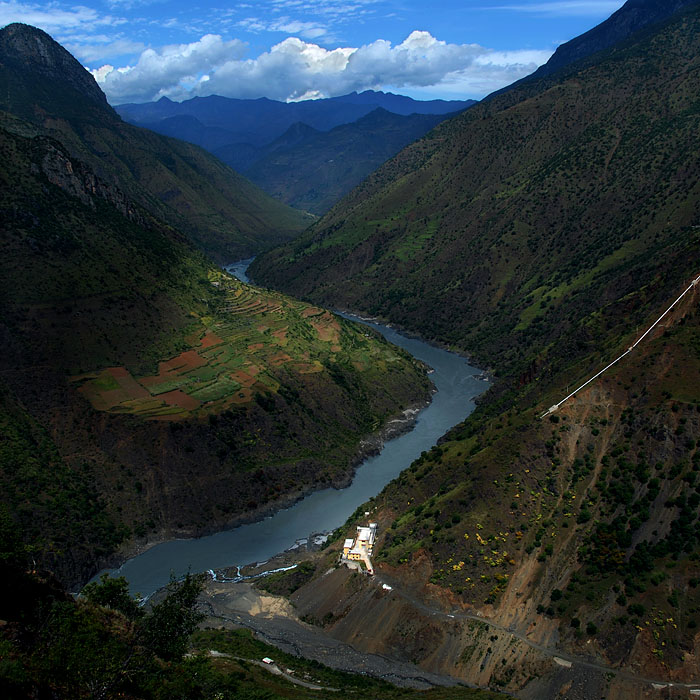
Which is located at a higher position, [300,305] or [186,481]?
[300,305]

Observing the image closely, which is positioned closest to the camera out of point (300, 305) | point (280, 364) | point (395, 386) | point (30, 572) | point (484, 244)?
point (30, 572)

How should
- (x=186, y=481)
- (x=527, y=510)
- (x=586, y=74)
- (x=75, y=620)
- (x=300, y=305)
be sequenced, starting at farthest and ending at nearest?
(x=586, y=74) → (x=300, y=305) → (x=186, y=481) → (x=527, y=510) → (x=75, y=620)

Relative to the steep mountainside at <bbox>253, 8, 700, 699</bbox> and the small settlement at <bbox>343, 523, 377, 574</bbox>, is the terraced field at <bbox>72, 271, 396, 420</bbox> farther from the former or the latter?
the small settlement at <bbox>343, 523, 377, 574</bbox>

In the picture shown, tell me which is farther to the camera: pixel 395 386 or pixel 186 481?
pixel 395 386

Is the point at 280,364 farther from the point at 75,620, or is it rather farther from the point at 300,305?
the point at 75,620

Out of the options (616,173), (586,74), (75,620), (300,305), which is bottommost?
(75,620)

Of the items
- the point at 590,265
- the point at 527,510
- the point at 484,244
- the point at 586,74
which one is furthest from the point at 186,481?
the point at 586,74

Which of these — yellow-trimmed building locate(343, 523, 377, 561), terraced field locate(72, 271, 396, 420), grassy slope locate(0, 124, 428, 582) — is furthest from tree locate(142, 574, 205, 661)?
terraced field locate(72, 271, 396, 420)
